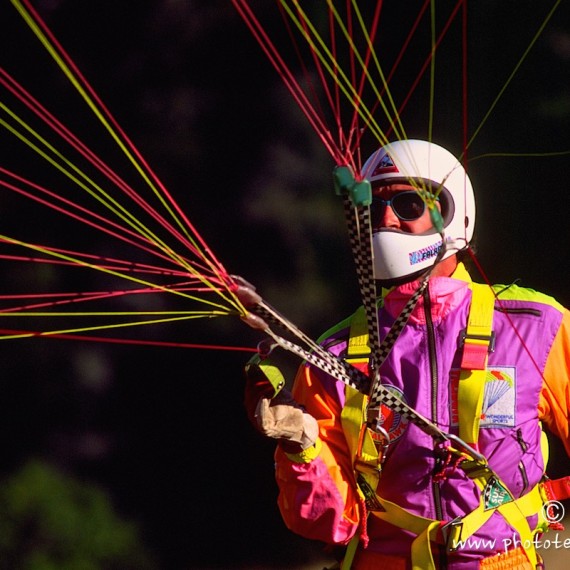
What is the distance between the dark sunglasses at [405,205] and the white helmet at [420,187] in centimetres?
3

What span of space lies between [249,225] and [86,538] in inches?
51.3

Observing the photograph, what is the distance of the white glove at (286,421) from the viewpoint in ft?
6.13

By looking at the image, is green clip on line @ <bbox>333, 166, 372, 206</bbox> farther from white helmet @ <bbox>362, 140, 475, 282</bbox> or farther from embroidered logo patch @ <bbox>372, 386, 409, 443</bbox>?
embroidered logo patch @ <bbox>372, 386, 409, 443</bbox>

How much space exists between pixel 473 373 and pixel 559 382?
207 millimetres

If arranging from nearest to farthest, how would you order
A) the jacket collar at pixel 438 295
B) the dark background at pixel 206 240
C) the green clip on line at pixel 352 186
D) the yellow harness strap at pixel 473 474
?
the green clip on line at pixel 352 186
the yellow harness strap at pixel 473 474
the jacket collar at pixel 438 295
the dark background at pixel 206 240

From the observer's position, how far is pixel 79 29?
11.4ft

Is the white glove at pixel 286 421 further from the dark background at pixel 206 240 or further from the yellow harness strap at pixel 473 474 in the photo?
the dark background at pixel 206 240

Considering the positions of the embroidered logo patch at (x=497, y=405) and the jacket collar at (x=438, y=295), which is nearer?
the embroidered logo patch at (x=497, y=405)

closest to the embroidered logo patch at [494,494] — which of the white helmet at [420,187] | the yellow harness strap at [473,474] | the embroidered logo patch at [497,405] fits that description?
the yellow harness strap at [473,474]

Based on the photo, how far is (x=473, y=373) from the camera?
2.06 meters

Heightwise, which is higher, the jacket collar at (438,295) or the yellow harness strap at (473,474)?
the jacket collar at (438,295)

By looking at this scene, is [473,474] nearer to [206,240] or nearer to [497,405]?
[497,405]

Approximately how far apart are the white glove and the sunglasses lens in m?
0.56

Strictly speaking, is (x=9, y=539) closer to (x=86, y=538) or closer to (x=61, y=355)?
(x=86, y=538)
